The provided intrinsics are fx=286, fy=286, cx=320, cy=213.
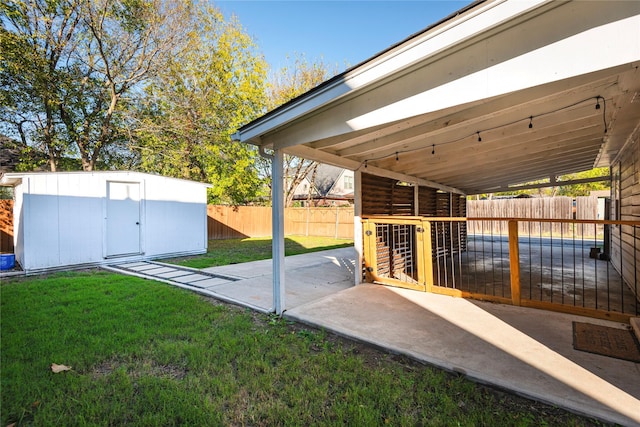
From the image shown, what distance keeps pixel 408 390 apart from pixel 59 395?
228cm

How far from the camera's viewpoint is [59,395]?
186 cm

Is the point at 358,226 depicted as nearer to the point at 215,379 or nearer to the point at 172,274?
the point at 215,379

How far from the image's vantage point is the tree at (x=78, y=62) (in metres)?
8.54

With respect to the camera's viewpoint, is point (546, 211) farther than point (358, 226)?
Yes

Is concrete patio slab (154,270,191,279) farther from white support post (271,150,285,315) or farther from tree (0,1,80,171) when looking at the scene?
tree (0,1,80,171)

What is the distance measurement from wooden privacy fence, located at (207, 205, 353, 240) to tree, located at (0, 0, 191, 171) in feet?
16.7

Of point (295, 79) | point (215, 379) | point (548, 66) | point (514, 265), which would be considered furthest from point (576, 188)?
point (215, 379)

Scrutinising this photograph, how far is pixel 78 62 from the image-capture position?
9.99 metres

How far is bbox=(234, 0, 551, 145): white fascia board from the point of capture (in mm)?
1631

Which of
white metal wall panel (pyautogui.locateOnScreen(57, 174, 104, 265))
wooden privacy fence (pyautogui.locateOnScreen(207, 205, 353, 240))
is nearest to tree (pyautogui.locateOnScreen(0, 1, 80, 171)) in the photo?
white metal wall panel (pyautogui.locateOnScreen(57, 174, 104, 265))

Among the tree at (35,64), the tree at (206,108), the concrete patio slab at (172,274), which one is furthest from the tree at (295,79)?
the concrete patio slab at (172,274)

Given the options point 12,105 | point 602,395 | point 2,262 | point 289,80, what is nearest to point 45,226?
point 2,262

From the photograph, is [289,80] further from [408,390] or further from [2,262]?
[408,390]

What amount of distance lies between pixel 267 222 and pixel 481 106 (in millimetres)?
13256
